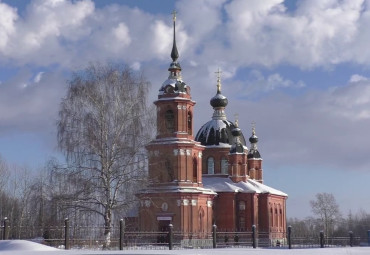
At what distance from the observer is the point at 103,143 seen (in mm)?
28984

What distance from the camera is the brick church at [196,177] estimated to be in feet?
138

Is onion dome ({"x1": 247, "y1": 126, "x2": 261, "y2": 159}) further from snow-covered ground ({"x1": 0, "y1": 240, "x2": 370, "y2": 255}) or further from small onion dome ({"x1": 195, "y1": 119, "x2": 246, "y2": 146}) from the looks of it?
snow-covered ground ({"x1": 0, "y1": 240, "x2": 370, "y2": 255})

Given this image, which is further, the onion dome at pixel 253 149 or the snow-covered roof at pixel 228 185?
the onion dome at pixel 253 149

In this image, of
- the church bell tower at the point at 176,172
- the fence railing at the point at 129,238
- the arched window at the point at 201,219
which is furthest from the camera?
the arched window at the point at 201,219

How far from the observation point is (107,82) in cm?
Answer: 3031

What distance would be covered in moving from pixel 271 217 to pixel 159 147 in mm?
18310

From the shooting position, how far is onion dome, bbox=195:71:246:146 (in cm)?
5575

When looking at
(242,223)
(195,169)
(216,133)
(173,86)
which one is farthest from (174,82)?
(242,223)

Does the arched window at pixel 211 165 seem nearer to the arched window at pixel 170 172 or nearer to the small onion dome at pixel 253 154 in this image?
the small onion dome at pixel 253 154

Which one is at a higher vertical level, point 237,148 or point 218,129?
point 218,129

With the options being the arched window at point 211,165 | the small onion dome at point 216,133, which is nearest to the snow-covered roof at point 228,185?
the arched window at point 211,165

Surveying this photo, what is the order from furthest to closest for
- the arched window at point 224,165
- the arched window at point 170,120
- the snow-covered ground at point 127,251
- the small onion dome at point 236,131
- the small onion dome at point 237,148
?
the arched window at point 224,165 < the small onion dome at point 236,131 < the small onion dome at point 237,148 < the arched window at point 170,120 < the snow-covered ground at point 127,251

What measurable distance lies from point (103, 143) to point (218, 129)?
28.3 meters

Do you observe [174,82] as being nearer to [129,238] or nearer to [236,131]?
[236,131]
